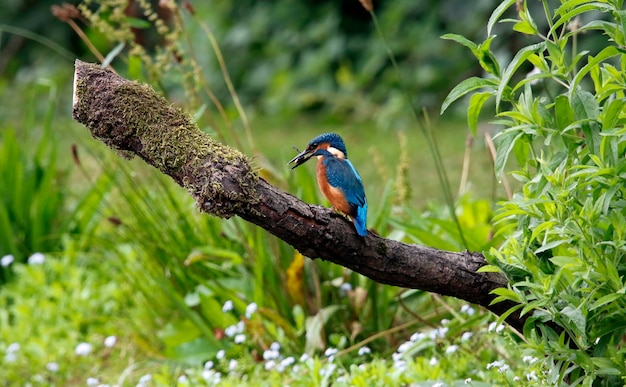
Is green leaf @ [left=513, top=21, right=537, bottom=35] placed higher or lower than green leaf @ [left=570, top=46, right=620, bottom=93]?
higher

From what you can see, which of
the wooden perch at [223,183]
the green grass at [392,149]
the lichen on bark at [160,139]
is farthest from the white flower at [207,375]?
the green grass at [392,149]

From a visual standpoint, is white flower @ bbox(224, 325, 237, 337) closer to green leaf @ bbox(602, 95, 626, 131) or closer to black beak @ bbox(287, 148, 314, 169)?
black beak @ bbox(287, 148, 314, 169)

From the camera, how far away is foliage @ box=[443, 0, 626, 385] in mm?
2299

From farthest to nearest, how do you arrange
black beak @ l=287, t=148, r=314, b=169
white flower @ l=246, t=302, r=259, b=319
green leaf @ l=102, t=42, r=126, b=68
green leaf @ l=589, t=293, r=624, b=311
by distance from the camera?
A: white flower @ l=246, t=302, r=259, b=319 → green leaf @ l=102, t=42, r=126, b=68 → black beak @ l=287, t=148, r=314, b=169 → green leaf @ l=589, t=293, r=624, b=311

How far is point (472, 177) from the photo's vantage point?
244 inches

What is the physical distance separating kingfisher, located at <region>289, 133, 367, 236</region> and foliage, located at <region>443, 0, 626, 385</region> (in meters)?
0.39

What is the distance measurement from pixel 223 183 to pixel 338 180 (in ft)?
1.35

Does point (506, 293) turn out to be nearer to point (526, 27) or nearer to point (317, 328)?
point (526, 27)

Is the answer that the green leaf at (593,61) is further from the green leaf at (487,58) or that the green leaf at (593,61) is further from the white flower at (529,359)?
the white flower at (529,359)

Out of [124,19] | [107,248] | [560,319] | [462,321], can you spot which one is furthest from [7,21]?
[560,319]

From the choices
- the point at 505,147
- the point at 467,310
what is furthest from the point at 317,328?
the point at 505,147

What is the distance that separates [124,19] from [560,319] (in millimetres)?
2108

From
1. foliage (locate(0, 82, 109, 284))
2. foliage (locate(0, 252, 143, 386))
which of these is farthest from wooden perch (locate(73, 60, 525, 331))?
foliage (locate(0, 82, 109, 284))

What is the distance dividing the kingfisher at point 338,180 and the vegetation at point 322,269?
14.9 inches
